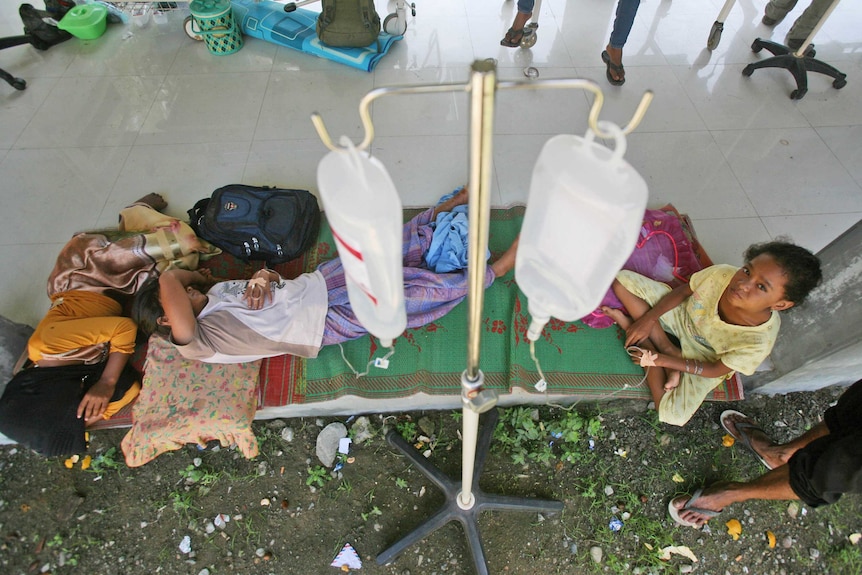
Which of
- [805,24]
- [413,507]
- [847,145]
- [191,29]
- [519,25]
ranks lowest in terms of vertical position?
[413,507]

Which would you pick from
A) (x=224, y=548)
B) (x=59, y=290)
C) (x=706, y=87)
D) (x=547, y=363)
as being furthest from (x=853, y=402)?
(x=59, y=290)

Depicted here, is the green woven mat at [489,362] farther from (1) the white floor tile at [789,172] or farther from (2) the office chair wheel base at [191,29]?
(2) the office chair wheel base at [191,29]

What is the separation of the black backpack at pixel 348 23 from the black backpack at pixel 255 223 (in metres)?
1.47

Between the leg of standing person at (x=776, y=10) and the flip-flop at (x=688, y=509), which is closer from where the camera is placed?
the flip-flop at (x=688, y=509)

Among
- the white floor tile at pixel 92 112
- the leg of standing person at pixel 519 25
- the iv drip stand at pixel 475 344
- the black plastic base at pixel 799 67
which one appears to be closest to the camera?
the iv drip stand at pixel 475 344

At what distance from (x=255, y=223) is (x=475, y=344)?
149 cm

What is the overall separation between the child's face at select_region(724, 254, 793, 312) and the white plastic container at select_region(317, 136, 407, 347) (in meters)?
1.31

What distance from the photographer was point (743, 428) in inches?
72.8

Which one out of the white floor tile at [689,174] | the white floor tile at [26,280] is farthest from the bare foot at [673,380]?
the white floor tile at [26,280]

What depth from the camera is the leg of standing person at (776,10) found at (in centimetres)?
330

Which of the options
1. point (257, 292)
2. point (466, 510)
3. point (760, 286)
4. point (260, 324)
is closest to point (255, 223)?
point (257, 292)

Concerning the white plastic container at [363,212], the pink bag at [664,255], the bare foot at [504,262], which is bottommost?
the bare foot at [504,262]

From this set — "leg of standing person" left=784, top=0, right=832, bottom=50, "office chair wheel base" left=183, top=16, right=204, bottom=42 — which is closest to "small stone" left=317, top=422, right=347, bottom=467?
"office chair wheel base" left=183, top=16, right=204, bottom=42

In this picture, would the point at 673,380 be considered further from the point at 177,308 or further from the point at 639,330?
the point at 177,308
